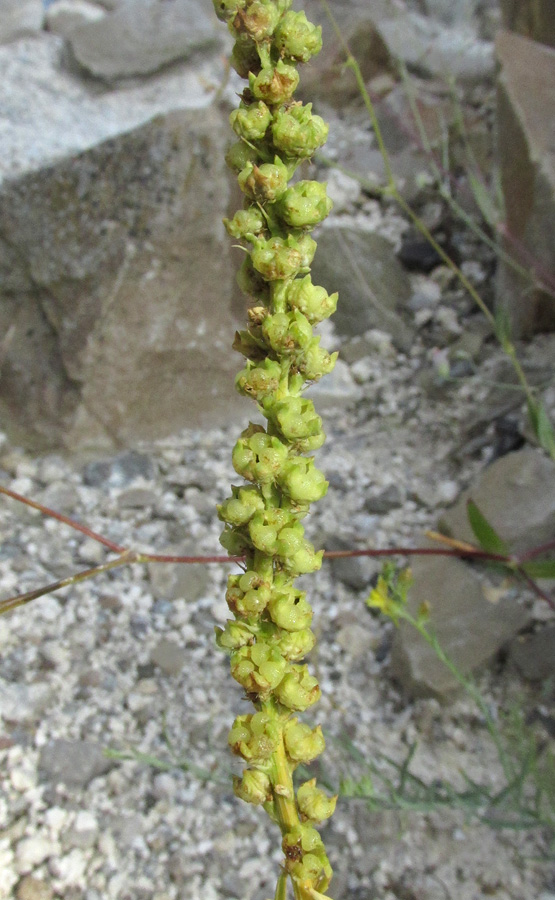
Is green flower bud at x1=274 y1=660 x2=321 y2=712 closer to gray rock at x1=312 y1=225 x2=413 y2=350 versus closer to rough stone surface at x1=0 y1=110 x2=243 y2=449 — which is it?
rough stone surface at x1=0 y1=110 x2=243 y2=449

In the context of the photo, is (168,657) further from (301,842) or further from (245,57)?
(245,57)

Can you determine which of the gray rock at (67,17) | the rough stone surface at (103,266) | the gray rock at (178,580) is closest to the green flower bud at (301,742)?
the gray rock at (178,580)

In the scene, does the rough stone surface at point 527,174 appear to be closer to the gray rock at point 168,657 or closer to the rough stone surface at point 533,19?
the rough stone surface at point 533,19

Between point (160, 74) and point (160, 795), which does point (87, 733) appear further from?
point (160, 74)

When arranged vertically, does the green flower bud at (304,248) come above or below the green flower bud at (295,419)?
above

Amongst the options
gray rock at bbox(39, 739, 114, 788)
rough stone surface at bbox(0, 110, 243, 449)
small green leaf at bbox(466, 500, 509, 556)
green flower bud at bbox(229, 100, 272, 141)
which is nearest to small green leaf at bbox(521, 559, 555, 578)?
small green leaf at bbox(466, 500, 509, 556)

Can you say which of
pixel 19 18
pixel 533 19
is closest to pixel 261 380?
pixel 533 19

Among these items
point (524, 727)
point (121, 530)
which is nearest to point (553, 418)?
point (524, 727)

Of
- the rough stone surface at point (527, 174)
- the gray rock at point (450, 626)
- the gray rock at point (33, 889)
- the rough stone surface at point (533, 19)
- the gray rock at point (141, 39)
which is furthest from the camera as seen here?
the gray rock at point (141, 39)
